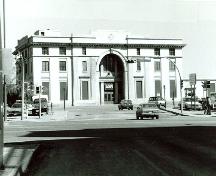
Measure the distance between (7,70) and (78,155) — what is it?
4.33 m

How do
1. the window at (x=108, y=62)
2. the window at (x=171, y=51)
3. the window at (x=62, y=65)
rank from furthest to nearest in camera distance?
1. the window at (x=171, y=51)
2. the window at (x=108, y=62)
3. the window at (x=62, y=65)

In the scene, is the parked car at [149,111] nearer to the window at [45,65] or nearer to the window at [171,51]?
the window at [45,65]

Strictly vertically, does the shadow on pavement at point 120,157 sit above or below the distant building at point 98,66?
below

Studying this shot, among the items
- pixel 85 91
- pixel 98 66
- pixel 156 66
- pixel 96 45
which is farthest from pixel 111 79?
pixel 156 66

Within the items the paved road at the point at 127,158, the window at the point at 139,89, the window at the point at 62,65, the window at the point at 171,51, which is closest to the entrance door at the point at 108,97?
the window at the point at 139,89

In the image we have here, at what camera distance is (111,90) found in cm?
9444

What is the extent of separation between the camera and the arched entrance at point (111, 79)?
93.0 metres

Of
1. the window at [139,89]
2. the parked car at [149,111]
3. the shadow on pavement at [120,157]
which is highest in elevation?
the window at [139,89]

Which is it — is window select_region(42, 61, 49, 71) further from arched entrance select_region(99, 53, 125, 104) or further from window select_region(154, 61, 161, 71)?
window select_region(154, 61, 161, 71)

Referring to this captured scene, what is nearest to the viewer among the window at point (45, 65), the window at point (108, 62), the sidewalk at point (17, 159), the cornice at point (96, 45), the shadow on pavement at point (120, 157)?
the sidewalk at point (17, 159)

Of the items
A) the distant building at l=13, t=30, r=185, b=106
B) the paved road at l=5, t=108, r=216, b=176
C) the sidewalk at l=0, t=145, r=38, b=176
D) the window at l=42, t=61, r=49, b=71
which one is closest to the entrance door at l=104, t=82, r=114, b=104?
the distant building at l=13, t=30, r=185, b=106

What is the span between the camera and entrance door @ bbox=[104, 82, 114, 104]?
307ft

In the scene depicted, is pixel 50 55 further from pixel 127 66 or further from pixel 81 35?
pixel 127 66

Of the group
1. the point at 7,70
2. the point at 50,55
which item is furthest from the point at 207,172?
the point at 50,55
